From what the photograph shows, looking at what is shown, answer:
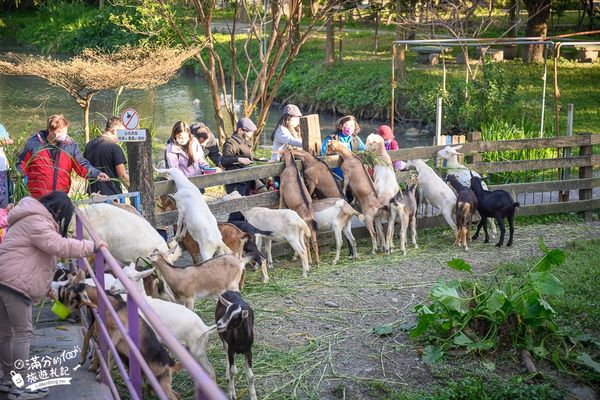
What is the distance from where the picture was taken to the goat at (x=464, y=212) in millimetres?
9992

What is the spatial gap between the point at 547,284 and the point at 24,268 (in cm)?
440

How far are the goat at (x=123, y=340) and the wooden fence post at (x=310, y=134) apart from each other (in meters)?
4.80

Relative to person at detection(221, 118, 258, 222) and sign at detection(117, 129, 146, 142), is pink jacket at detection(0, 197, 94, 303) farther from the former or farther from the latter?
person at detection(221, 118, 258, 222)

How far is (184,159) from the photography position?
9.44 meters

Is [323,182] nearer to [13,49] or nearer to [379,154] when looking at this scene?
[379,154]

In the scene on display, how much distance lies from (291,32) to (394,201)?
7.11 m

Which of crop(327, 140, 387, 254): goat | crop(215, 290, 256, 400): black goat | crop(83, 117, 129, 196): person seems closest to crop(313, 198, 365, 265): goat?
crop(327, 140, 387, 254): goat

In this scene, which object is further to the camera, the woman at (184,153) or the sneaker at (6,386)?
the woman at (184,153)

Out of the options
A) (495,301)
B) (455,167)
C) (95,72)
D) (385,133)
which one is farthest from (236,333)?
(95,72)

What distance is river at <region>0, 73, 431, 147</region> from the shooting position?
2330 centimetres

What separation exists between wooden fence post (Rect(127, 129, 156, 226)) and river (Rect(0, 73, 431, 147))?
501 inches

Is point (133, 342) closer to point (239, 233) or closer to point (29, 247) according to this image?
point (29, 247)

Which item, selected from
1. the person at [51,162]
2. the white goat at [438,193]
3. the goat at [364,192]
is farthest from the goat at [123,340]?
the white goat at [438,193]

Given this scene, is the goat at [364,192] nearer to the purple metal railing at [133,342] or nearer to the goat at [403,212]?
the goat at [403,212]
